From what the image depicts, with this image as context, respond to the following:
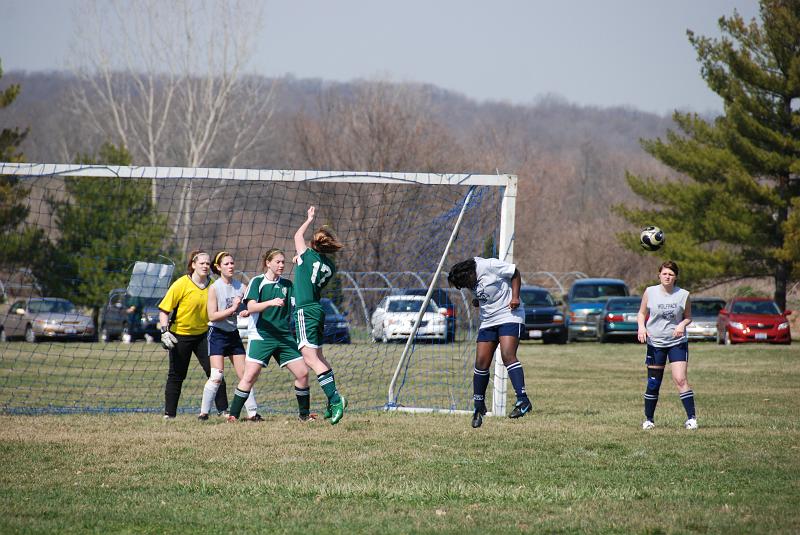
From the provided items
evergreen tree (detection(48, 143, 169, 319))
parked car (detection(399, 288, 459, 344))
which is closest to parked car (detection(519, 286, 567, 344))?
parked car (detection(399, 288, 459, 344))

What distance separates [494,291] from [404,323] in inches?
381

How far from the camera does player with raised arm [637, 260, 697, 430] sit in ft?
35.8

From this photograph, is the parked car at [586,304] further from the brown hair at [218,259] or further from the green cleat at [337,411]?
the green cleat at [337,411]

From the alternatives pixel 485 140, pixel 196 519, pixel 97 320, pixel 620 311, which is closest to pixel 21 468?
pixel 196 519

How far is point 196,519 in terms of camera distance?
21.6 feet

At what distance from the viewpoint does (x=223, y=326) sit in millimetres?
11625

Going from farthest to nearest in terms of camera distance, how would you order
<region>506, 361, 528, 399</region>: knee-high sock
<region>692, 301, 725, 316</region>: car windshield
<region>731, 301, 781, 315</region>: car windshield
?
<region>692, 301, 725, 316</region>: car windshield
<region>731, 301, 781, 315</region>: car windshield
<region>506, 361, 528, 399</region>: knee-high sock

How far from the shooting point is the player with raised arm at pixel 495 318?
10.7 meters

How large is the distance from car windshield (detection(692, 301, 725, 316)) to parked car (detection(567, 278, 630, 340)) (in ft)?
8.76

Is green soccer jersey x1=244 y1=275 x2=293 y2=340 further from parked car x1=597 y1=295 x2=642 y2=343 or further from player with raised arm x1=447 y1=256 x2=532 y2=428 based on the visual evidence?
parked car x1=597 y1=295 x2=642 y2=343

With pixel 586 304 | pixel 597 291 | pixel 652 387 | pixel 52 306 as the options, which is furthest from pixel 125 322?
pixel 652 387

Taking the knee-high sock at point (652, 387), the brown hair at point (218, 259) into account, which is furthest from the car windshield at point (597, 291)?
the brown hair at point (218, 259)

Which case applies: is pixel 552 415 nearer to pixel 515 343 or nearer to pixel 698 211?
pixel 515 343

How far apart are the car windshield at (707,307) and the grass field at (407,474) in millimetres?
20503
